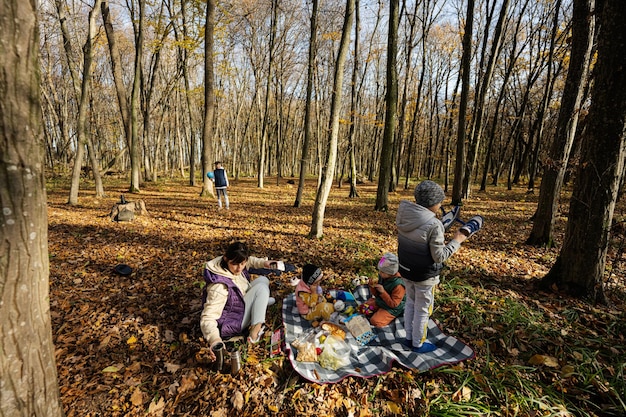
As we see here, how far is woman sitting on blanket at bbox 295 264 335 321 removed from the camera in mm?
3889

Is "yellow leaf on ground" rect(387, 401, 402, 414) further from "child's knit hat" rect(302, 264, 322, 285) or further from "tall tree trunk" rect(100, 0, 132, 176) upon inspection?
"tall tree trunk" rect(100, 0, 132, 176)

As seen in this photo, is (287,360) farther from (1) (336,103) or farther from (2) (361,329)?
(1) (336,103)

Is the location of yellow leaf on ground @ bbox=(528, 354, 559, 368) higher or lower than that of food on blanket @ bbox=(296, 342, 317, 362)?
higher

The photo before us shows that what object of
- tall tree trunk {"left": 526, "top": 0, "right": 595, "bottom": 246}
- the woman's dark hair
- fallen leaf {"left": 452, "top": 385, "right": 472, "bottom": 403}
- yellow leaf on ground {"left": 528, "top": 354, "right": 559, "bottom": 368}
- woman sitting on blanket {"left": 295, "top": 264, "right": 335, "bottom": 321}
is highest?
tall tree trunk {"left": 526, "top": 0, "right": 595, "bottom": 246}

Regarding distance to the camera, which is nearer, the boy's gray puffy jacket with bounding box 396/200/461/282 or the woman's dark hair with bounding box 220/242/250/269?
the boy's gray puffy jacket with bounding box 396/200/461/282

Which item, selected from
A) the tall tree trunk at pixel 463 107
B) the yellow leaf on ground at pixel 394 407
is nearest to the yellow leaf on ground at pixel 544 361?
the yellow leaf on ground at pixel 394 407

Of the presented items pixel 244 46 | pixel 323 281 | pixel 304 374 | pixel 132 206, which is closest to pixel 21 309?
pixel 304 374

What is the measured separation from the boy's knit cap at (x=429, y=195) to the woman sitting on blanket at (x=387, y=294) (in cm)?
95

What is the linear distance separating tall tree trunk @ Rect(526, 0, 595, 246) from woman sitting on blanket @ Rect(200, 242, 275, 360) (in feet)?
18.4

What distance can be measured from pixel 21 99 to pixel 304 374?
3.16 metres

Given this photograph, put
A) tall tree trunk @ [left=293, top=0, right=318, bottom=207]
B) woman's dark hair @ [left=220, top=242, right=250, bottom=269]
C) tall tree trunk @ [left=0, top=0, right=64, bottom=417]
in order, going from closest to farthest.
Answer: tall tree trunk @ [left=0, top=0, right=64, bottom=417] < woman's dark hair @ [left=220, top=242, right=250, bottom=269] < tall tree trunk @ [left=293, top=0, right=318, bottom=207]

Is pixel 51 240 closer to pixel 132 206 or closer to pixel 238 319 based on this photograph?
pixel 132 206

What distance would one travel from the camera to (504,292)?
4684 mm

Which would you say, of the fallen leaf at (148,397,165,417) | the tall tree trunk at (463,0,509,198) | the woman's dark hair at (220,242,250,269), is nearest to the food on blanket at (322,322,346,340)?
the woman's dark hair at (220,242,250,269)
